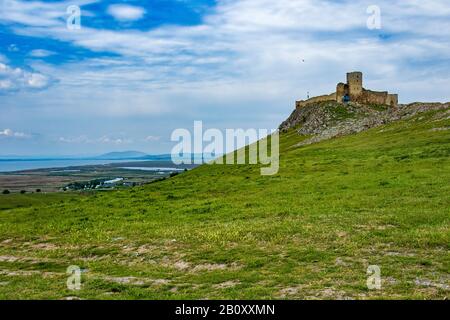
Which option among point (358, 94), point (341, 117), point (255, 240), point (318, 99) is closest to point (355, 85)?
point (358, 94)

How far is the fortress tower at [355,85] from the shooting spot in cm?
13950

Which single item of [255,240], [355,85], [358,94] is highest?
[355,85]

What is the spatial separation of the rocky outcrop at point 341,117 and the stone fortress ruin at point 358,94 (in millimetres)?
4846

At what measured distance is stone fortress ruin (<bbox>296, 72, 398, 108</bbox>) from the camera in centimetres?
14012

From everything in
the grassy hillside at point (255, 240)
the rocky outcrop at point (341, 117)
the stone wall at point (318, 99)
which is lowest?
the grassy hillside at point (255, 240)

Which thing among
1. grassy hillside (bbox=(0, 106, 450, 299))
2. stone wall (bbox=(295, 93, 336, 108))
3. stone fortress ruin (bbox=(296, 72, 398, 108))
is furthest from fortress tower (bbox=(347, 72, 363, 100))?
grassy hillside (bbox=(0, 106, 450, 299))

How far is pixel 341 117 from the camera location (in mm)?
121125

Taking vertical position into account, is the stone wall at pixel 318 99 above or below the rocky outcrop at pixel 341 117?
above

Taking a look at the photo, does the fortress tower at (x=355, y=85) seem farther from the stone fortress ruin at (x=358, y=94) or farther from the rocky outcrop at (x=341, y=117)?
the rocky outcrop at (x=341, y=117)

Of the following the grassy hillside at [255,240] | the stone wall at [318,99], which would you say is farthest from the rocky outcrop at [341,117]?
the grassy hillside at [255,240]

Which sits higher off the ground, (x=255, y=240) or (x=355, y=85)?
(x=355, y=85)

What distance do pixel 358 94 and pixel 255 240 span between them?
415 feet

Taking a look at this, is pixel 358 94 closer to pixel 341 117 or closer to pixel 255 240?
pixel 341 117
